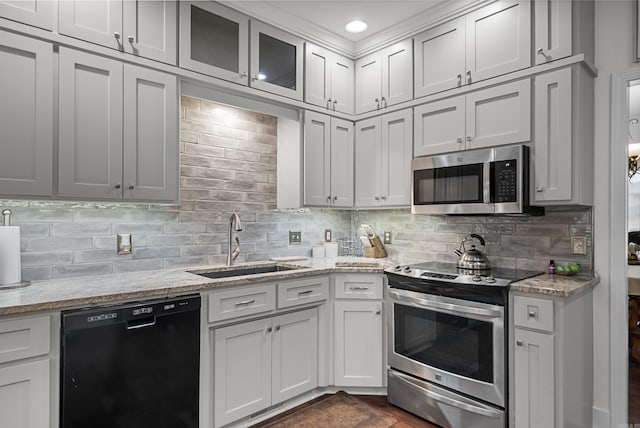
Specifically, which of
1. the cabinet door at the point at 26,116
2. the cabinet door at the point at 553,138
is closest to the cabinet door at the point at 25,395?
the cabinet door at the point at 26,116

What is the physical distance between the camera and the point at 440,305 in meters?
2.31

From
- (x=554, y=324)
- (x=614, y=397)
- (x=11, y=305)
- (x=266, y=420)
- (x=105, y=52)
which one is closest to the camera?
(x=11, y=305)

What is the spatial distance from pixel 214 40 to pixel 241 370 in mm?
2110

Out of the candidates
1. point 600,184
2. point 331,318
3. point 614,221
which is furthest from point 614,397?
point 331,318

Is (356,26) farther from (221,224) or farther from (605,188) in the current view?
(605,188)

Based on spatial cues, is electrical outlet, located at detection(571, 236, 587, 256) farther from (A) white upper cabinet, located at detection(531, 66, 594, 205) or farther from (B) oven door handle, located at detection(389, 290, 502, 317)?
(B) oven door handle, located at detection(389, 290, 502, 317)

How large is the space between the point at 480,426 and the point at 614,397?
852 millimetres

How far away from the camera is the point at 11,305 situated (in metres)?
1.49

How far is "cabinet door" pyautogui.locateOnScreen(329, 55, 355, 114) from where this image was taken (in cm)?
320

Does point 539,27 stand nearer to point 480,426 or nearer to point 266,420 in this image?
point 480,426

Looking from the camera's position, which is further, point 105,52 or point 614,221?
point 614,221

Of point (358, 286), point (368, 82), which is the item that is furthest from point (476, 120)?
point (358, 286)

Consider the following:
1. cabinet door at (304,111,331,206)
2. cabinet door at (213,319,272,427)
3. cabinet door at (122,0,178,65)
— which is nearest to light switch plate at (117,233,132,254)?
cabinet door at (213,319,272,427)

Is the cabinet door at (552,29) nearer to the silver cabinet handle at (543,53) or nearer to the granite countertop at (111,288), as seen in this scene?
the silver cabinet handle at (543,53)
